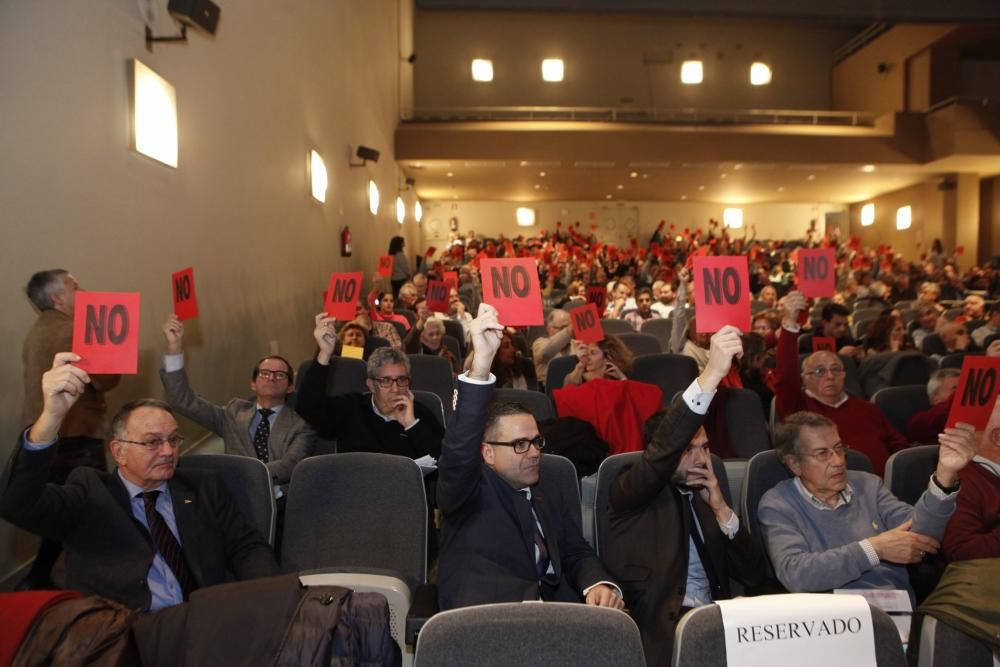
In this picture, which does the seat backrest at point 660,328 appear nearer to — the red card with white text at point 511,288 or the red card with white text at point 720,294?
the red card with white text at point 511,288

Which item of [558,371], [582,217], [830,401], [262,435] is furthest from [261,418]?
[582,217]

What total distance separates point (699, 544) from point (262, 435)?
194cm

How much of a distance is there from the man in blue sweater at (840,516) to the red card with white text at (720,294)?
43cm

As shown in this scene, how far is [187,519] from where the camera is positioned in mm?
2172

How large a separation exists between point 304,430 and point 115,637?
1.97 meters

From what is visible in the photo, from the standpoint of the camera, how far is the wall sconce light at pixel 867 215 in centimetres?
1945

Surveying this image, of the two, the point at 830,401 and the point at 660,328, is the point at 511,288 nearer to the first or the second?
the point at 830,401

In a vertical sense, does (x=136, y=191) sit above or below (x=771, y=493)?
above

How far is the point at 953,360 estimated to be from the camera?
477cm

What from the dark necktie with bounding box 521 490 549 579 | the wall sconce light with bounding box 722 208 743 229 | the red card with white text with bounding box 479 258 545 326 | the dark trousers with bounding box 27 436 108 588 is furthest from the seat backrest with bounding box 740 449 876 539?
the wall sconce light with bounding box 722 208 743 229

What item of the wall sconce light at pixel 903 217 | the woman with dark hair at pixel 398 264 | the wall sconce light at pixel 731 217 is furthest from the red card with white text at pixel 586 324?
the wall sconce light at pixel 731 217

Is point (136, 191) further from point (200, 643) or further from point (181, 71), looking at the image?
point (200, 643)

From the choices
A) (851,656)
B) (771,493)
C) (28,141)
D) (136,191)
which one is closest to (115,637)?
(851,656)

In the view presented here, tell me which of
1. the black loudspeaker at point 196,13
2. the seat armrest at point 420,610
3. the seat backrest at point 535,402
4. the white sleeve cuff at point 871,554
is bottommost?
the seat armrest at point 420,610
